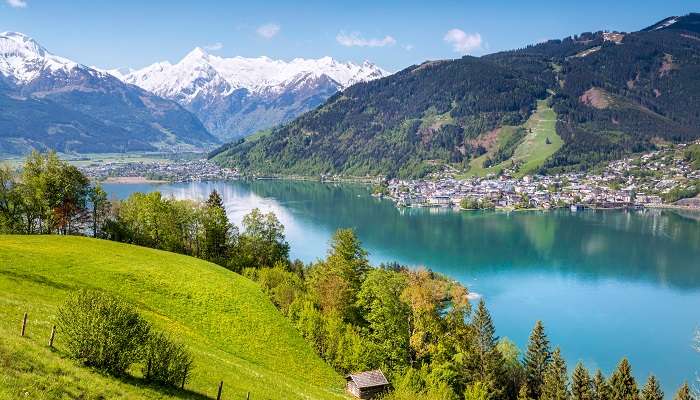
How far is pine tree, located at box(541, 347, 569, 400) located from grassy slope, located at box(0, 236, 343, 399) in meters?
19.7

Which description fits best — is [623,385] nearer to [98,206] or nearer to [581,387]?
[581,387]

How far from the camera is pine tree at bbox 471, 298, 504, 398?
4675 cm

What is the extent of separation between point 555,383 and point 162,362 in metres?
36.5

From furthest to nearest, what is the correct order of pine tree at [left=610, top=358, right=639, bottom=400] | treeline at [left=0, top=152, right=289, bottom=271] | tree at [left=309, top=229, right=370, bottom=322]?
1. treeline at [left=0, top=152, right=289, bottom=271]
2. tree at [left=309, top=229, right=370, bottom=322]
3. pine tree at [left=610, top=358, right=639, bottom=400]

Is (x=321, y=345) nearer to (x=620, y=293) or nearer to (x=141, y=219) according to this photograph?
(x=141, y=219)

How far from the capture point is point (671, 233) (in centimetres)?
15775

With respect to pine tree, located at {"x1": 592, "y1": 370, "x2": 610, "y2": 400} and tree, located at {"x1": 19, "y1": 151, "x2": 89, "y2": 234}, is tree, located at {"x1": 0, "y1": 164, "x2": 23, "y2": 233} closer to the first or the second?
tree, located at {"x1": 19, "y1": 151, "x2": 89, "y2": 234}

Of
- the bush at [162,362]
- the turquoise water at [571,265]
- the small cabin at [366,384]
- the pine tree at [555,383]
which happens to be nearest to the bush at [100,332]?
the bush at [162,362]

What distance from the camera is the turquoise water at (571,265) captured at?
74.3 metres

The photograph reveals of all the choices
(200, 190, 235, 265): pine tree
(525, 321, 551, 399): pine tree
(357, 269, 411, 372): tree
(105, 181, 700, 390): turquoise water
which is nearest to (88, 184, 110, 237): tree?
(200, 190, 235, 265): pine tree

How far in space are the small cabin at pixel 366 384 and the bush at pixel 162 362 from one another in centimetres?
1862

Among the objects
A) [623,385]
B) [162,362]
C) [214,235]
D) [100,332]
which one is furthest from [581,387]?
[214,235]

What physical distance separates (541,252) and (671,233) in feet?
177

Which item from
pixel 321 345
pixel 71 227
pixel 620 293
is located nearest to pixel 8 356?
pixel 321 345
